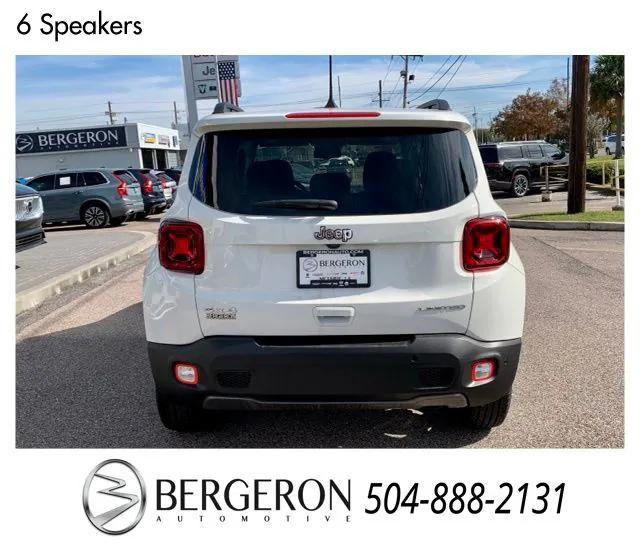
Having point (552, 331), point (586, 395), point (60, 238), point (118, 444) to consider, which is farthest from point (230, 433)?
point (60, 238)

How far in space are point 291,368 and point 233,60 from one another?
17.3m

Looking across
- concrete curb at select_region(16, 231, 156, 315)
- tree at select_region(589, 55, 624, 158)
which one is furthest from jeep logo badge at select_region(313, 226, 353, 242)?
tree at select_region(589, 55, 624, 158)

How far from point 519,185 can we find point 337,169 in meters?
20.5

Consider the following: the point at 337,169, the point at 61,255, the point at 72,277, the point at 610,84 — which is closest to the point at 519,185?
the point at 61,255

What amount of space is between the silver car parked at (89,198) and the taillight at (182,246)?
15.1 m

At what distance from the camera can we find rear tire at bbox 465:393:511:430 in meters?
3.51

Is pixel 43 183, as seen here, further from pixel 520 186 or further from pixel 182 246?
pixel 182 246

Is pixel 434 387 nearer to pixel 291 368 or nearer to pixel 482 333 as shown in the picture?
pixel 482 333

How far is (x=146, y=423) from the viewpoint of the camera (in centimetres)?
386

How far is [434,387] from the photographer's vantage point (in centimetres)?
305

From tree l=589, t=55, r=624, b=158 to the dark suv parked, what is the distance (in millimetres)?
23172

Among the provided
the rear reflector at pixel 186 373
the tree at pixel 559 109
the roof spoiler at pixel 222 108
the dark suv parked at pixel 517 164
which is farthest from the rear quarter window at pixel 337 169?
the tree at pixel 559 109

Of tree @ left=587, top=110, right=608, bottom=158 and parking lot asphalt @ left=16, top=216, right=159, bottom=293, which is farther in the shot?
tree @ left=587, top=110, right=608, bottom=158

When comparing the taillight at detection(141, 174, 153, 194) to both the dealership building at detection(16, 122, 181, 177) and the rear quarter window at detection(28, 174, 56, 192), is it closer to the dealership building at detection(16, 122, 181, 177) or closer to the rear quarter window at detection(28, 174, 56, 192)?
the rear quarter window at detection(28, 174, 56, 192)
